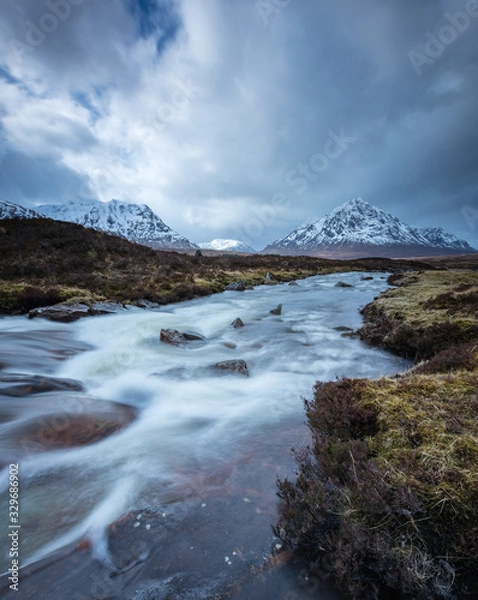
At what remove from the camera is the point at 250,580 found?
2.44 metres

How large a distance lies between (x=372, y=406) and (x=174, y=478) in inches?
107

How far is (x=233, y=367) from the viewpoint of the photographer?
7.81 metres

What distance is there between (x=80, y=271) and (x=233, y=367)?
14655mm

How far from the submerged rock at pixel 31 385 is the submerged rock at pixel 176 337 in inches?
142

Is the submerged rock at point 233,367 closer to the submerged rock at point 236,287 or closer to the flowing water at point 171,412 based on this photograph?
the flowing water at point 171,412

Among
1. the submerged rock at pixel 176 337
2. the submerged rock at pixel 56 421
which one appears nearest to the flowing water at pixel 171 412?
the submerged rock at pixel 56 421

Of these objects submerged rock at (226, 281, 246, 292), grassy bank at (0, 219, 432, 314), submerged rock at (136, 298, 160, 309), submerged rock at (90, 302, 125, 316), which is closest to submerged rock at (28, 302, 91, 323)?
submerged rock at (90, 302, 125, 316)

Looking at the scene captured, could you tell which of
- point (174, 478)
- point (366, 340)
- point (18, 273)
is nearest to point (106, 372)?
point (174, 478)

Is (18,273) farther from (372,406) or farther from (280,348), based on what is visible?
(372,406)

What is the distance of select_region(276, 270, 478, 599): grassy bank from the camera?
1917 millimetres

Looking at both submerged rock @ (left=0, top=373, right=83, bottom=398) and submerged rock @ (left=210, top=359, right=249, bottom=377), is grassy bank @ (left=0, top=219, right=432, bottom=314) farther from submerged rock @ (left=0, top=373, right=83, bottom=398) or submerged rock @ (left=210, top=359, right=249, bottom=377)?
submerged rock @ (left=210, top=359, right=249, bottom=377)

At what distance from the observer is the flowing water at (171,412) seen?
3381mm

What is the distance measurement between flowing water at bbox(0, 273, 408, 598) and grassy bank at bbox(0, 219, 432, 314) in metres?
2.90

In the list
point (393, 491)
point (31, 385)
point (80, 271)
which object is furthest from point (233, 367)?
point (80, 271)
